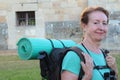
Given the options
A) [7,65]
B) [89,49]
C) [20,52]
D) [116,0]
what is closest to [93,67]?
[89,49]

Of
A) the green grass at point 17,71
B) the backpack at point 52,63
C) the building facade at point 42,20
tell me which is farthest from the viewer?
the building facade at point 42,20

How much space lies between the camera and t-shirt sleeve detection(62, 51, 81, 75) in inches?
143

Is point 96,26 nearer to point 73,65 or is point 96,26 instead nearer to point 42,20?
point 73,65

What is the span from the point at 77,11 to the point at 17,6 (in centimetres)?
304

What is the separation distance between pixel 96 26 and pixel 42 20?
1996 centimetres

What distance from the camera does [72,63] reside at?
11.9 ft

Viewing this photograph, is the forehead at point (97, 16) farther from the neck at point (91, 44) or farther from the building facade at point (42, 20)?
the building facade at point (42, 20)

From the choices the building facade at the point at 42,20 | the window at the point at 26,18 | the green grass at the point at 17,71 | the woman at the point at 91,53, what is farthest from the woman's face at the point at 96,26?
the window at the point at 26,18

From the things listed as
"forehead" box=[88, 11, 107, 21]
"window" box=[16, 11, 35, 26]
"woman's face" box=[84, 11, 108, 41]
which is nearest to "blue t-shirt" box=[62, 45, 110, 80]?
"woman's face" box=[84, 11, 108, 41]

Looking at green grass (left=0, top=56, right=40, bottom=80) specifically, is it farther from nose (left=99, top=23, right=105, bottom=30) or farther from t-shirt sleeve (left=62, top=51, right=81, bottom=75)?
t-shirt sleeve (left=62, top=51, right=81, bottom=75)

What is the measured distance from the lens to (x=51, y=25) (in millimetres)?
23656

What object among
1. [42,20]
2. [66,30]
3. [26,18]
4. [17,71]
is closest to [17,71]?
[17,71]

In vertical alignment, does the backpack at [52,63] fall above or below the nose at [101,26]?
below

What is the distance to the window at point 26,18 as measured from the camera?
23.9 metres
